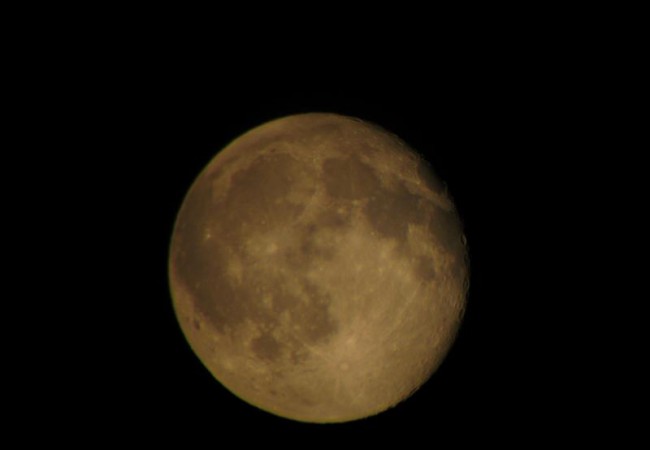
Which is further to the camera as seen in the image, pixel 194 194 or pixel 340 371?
pixel 194 194

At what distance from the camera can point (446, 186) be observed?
337cm

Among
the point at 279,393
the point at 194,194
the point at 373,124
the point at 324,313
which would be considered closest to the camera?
the point at 324,313

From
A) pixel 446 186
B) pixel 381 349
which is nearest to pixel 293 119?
pixel 446 186

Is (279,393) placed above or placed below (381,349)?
→ below

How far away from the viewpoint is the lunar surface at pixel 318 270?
2.67m

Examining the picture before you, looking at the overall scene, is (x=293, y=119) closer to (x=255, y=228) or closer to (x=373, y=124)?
(x=373, y=124)

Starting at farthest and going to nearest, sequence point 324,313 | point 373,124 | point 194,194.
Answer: point 373,124, point 194,194, point 324,313

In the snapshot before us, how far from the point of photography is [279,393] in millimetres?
2965

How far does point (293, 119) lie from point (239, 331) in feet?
4.71

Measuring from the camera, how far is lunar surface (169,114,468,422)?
2668 millimetres

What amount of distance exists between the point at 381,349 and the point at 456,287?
70 centimetres

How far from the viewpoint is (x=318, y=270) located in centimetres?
263

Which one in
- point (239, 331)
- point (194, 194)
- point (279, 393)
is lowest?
point (279, 393)

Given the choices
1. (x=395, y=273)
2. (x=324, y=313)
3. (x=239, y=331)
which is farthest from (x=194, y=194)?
(x=395, y=273)
